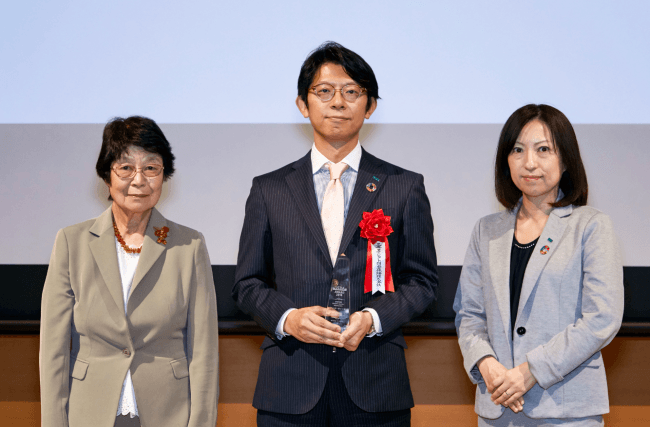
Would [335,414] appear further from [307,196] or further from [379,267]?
[307,196]

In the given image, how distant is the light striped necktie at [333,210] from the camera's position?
1600 mm

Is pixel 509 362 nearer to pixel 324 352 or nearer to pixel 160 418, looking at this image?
pixel 324 352

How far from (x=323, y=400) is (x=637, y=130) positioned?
2306mm

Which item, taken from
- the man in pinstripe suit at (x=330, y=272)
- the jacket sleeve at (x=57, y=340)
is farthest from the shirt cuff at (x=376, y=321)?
the jacket sleeve at (x=57, y=340)

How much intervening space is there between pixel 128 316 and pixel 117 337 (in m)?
0.06

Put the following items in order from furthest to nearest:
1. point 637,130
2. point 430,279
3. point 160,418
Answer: point 637,130, point 430,279, point 160,418

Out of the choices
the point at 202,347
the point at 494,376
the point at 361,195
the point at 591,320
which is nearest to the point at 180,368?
the point at 202,347

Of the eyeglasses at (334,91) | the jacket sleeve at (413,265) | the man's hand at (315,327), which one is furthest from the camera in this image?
the eyeglasses at (334,91)

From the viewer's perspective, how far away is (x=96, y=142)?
2955 millimetres

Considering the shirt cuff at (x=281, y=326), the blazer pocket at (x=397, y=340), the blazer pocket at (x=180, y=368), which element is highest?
the shirt cuff at (x=281, y=326)

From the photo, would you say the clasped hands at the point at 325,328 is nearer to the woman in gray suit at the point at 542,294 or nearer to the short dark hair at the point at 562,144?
the woman in gray suit at the point at 542,294

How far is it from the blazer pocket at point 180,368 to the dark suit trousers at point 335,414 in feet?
0.89

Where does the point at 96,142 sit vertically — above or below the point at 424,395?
above

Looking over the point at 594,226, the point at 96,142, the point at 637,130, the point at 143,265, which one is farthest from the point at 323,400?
the point at 637,130
